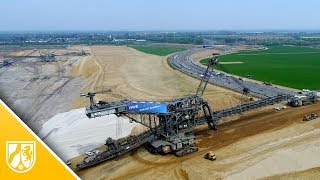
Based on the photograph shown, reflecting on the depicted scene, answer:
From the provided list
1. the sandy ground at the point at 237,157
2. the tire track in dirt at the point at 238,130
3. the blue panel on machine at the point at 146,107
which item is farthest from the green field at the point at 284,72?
the blue panel on machine at the point at 146,107

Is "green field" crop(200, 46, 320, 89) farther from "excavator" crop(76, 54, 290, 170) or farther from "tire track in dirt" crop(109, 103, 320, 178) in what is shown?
"excavator" crop(76, 54, 290, 170)

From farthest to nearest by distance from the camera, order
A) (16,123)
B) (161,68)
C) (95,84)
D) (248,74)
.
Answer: (161,68)
(248,74)
(95,84)
(16,123)

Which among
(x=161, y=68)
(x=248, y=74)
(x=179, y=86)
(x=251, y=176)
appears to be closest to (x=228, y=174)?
(x=251, y=176)

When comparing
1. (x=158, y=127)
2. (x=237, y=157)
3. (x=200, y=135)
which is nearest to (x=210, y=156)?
(x=237, y=157)

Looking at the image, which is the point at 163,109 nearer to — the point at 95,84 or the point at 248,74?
the point at 95,84

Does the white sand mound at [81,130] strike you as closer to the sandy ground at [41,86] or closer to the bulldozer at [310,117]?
the sandy ground at [41,86]

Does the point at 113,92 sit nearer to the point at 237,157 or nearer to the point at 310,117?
the point at 310,117
